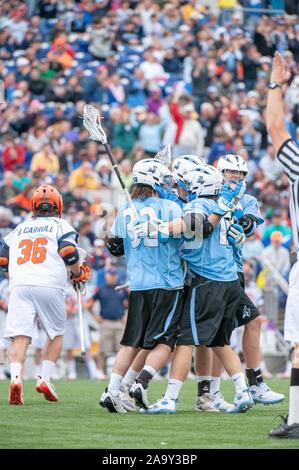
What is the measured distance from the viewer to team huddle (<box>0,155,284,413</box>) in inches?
364

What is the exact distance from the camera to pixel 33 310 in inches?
405

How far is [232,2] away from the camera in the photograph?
2536 centimetres

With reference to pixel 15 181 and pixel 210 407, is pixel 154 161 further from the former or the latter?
pixel 15 181

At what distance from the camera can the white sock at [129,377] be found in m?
9.52

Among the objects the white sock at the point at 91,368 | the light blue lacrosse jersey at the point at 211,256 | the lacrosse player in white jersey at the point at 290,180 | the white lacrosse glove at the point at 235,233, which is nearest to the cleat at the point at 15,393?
the light blue lacrosse jersey at the point at 211,256

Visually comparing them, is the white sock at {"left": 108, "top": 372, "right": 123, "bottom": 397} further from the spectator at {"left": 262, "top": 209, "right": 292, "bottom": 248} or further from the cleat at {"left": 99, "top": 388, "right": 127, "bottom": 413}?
the spectator at {"left": 262, "top": 209, "right": 292, "bottom": 248}

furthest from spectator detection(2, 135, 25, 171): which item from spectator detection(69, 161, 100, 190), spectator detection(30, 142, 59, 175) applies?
spectator detection(69, 161, 100, 190)

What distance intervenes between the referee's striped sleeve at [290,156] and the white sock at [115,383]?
264cm

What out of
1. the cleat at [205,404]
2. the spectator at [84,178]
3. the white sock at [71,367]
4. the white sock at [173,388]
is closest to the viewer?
the white sock at [173,388]

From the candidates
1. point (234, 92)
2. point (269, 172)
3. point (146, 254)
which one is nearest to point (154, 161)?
point (146, 254)

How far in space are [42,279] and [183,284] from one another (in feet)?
4.55

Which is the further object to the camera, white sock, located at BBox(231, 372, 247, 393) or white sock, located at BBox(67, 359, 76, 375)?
white sock, located at BBox(67, 359, 76, 375)

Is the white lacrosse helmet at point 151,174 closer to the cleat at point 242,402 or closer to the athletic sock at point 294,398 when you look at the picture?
the cleat at point 242,402

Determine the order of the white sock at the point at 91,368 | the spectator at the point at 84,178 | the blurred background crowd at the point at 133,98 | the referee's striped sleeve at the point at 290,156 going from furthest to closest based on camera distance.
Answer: the spectator at the point at 84,178 → the blurred background crowd at the point at 133,98 → the white sock at the point at 91,368 → the referee's striped sleeve at the point at 290,156
